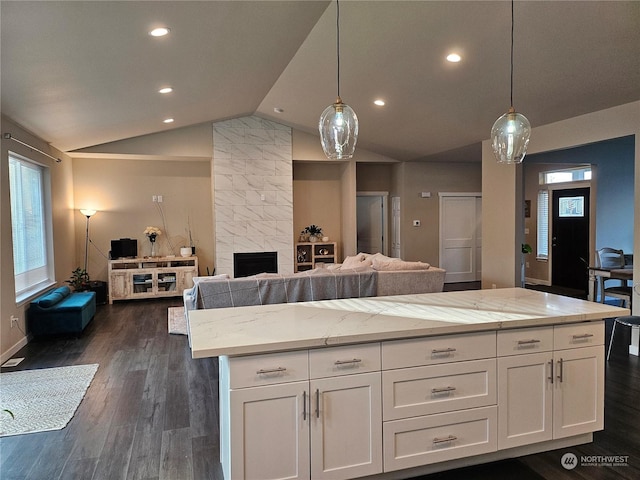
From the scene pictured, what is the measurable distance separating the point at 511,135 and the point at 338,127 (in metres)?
1.18

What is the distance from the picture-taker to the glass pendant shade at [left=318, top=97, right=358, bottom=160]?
9.32ft

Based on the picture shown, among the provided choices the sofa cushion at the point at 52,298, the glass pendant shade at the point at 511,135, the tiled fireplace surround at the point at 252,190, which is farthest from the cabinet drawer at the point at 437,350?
the tiled fireplace surround at the point at 252,190

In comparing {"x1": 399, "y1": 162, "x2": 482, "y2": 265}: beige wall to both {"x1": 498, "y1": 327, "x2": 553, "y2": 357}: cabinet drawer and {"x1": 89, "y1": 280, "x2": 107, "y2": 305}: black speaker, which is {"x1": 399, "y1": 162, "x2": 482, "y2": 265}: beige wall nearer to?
{"x1": 89, "y1": 280, "x2": 107, "y2": 305}: black speaker

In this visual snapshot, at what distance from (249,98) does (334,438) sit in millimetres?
5493

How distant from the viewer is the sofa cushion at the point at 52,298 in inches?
200

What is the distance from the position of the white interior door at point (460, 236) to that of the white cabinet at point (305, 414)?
291 inches

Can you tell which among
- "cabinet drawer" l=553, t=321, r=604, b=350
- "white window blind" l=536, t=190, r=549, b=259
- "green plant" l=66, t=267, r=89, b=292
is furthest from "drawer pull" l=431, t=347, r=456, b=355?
"white window blind" l=536, t=190, r=549, b=259

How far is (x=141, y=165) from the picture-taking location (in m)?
8.05

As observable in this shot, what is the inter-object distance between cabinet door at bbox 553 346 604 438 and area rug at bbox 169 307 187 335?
4.23m

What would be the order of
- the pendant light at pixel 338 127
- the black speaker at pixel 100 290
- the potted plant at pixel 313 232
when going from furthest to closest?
1. the potted plant at pixel 313 232
2. the black speaker at pixel 100 290
3. the pendant light at pixel 338 127

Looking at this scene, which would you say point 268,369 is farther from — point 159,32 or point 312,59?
point 312,59

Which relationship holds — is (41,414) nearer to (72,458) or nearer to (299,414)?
(72,458)

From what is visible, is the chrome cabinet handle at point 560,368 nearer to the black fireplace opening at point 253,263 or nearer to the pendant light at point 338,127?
the pendant light at point 338,127

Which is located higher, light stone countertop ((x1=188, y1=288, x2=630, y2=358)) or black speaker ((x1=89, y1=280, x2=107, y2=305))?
light stone countertop ((x1=188, y1=288, x2=630, y2=358))
